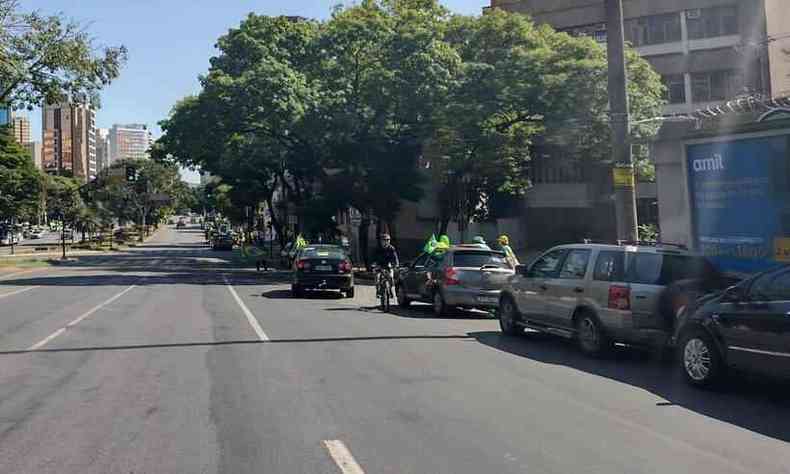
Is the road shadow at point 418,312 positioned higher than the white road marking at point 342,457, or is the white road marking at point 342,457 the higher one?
the road shadow at point 418,312

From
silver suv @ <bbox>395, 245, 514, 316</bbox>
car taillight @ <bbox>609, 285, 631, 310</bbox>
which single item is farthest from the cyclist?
car taillight @ <bbox>609, 285, 631, 310</bbox>

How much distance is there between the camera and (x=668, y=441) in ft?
22.6

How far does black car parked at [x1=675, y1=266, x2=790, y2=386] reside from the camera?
816 cm

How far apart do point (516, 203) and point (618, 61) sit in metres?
33.6

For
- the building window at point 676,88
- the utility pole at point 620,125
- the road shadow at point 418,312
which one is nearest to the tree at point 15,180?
the building window at point 676,88

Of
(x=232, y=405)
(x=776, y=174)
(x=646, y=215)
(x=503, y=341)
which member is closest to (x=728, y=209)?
(x=776, y=174)

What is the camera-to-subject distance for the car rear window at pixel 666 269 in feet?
35.1

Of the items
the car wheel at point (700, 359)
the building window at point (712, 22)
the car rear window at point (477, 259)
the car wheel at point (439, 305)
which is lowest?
the car wheel at point (700, 359)

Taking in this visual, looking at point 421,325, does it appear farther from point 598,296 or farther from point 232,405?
point 232,405

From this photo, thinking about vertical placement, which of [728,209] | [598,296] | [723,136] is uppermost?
[723,136]

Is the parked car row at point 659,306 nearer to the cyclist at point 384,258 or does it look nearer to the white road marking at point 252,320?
the white road marking at point 252,320

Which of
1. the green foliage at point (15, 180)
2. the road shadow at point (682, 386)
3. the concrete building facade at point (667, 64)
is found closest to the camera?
the road shadow at point (682, 386)

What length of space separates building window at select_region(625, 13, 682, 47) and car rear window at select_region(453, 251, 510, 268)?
38.2 m

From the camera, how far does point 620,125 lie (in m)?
14.7
